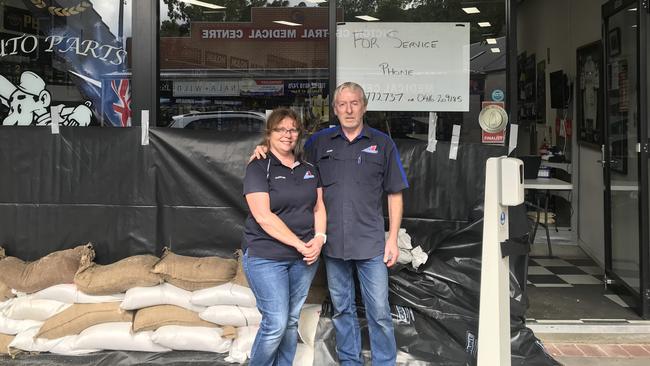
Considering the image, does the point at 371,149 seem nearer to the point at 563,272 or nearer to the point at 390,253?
the point at 390,253

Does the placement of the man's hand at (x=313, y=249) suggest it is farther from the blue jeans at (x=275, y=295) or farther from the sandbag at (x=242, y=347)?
the sandbag at (x=242, y=347)

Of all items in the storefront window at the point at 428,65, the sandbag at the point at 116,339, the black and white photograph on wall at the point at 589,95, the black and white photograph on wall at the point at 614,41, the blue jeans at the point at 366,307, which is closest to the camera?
the blue jeans at the point at 366,307

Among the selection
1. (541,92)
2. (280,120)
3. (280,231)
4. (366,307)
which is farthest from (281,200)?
(541,92)

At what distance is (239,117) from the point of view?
181 inches

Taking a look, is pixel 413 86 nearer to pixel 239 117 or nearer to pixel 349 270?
pixel 239 117

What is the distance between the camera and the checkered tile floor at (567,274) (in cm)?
531

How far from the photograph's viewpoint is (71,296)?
3.65 metres

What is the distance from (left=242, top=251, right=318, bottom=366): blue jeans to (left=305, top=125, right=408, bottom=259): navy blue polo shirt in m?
0.22

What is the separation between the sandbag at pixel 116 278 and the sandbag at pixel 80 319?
3.8 inches

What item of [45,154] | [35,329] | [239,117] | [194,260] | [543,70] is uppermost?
[543,70]

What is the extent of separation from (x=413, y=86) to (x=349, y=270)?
62.6 inches

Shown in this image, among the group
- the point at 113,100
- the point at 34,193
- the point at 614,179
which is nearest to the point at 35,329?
the point at 34,193

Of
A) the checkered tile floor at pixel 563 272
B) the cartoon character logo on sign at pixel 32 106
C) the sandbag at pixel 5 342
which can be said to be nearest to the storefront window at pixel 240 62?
the cartoon character logo on sign at pixel 32 106

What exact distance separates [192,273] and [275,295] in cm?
87
